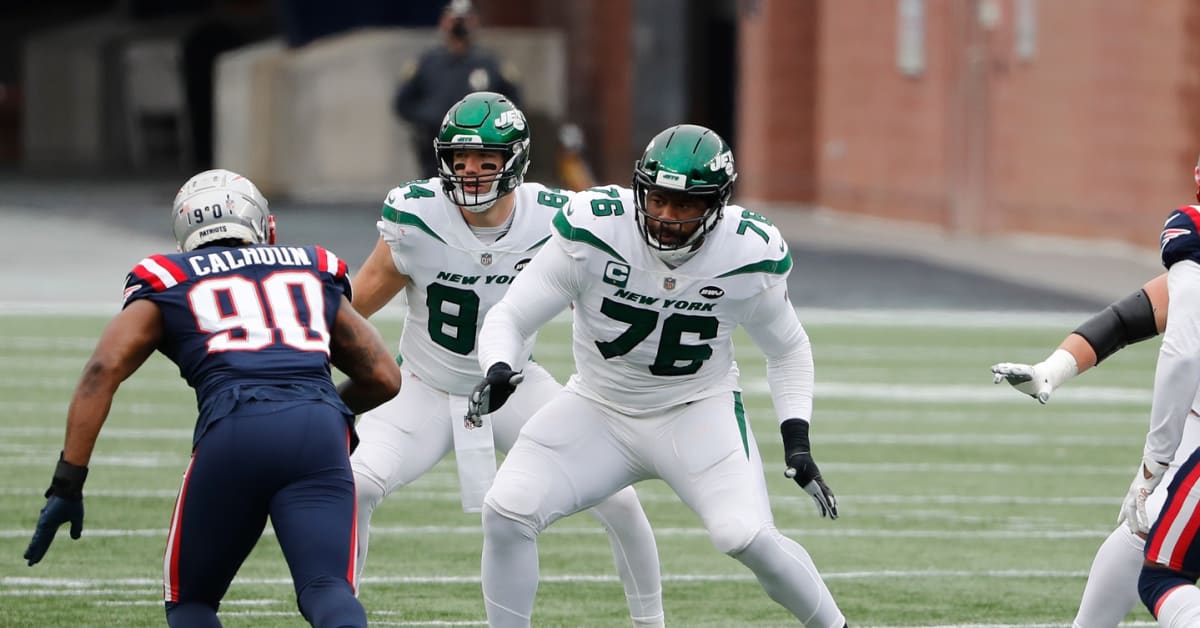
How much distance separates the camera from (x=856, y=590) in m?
7.45

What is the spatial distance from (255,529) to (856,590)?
2.96 meters

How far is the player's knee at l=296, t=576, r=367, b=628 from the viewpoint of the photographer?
189 inches

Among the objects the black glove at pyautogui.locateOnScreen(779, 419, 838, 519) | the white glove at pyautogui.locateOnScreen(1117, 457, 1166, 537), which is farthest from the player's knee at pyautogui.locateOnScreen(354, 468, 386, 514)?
the white glove at pyautogui.locateOnScreen(1117, 457, 1166, 537)

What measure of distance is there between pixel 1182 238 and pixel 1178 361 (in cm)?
29

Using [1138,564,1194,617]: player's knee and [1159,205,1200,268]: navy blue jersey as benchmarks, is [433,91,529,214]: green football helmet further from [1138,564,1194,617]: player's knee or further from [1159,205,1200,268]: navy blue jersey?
[1138,564,1194,617]: player's knee

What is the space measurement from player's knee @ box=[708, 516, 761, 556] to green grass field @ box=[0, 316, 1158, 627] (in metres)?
1.32

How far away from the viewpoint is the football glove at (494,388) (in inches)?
220

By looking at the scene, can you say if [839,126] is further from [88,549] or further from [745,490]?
[745,490]

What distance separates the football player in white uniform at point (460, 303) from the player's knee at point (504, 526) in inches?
25.6

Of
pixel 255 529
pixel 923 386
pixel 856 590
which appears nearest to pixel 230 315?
pixel 255 529

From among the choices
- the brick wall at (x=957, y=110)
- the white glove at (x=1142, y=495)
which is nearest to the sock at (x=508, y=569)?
the white glove at (x=1142, y=495)

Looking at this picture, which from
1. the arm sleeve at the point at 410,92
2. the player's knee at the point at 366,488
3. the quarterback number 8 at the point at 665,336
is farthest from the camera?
the arm sleeve at the point at 410,92

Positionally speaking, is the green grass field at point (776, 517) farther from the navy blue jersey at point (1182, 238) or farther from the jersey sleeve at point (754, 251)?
the navy blue jersey at point (1182, 238)

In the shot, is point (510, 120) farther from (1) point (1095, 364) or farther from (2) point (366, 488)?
(1) point (1095, 364)
